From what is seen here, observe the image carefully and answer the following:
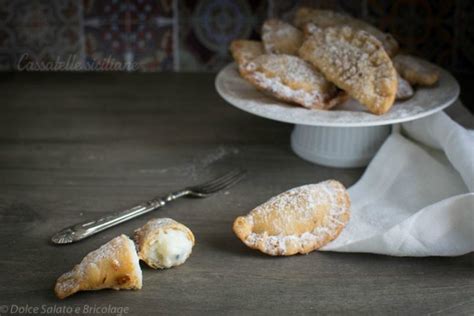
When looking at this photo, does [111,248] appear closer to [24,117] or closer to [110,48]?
[24,117]

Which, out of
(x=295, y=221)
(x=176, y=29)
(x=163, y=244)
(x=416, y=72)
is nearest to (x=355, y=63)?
(x=416, y=72)

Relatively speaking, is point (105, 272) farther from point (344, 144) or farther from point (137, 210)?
point (344, 144)

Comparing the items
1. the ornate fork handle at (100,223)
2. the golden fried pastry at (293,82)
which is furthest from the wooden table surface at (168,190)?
the golden fried pastry at (293,82)

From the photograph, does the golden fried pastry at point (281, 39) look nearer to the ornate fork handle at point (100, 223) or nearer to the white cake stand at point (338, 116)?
the white cake stand at point (338, 116)

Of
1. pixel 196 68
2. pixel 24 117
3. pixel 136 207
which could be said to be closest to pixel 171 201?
pixel 136 207

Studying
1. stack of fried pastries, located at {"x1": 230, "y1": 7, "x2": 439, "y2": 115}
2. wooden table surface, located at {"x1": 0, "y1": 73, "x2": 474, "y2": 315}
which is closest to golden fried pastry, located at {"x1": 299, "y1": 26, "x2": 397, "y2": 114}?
stack of fried pastries, located at {"x1": 230, "y1": 7, "x2": 439, "y2": 115}

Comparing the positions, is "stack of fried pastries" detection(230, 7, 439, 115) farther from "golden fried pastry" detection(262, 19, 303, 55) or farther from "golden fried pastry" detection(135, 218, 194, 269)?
"golden fried pastry" detection(135, 218, 194, 269)
